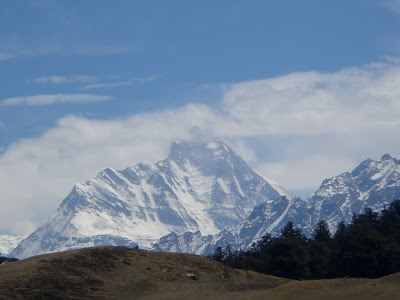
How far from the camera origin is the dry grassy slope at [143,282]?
43.7 metres

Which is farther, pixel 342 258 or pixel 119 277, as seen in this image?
pixel 342 258

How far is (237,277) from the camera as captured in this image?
54.5m

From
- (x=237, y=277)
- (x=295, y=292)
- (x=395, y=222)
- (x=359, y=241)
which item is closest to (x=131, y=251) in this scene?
(x=237, y=277)

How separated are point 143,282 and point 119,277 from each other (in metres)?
1.88

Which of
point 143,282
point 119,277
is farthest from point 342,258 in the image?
point 119,277

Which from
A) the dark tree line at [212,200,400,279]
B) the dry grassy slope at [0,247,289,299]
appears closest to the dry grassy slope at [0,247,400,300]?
the dry grassy slope at [0,247,289,299]

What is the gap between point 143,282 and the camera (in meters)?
48.0

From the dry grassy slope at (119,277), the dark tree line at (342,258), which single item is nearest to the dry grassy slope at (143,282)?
the dry grassy slope at (119,277)

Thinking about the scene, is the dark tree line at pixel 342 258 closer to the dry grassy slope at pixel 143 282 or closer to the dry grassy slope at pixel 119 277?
the dry grassy slope at pixel 119 277

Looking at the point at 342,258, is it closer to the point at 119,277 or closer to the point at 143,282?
the point at 143,282

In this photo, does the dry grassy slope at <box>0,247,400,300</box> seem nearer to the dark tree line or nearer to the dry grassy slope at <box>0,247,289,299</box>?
the dry grassy slope at <box>0,247,289,299</box>

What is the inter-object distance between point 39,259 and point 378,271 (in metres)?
33.0

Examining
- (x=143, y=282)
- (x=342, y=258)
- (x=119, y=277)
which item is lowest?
(x=143, y=282)

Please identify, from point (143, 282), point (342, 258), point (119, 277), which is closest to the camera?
point (143, 282)
